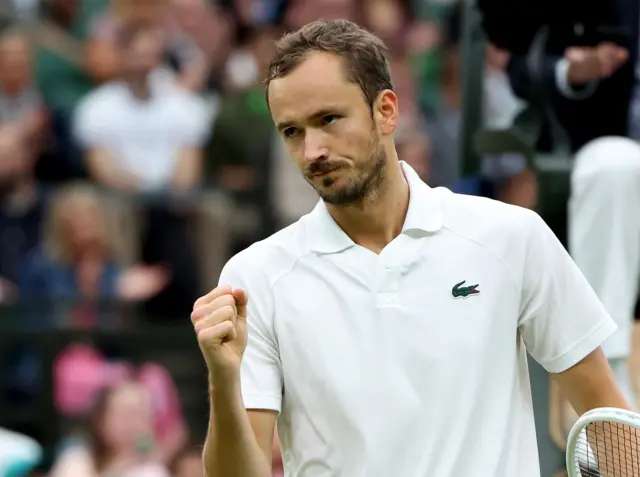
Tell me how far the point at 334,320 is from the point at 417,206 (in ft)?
1.03

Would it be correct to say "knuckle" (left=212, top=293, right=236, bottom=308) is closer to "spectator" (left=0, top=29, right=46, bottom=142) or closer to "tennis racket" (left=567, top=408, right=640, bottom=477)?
"tennis racket" (left=567, top=408, right=640, bottom=477)

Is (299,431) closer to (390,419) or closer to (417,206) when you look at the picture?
(390,419)

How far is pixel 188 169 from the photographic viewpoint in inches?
328

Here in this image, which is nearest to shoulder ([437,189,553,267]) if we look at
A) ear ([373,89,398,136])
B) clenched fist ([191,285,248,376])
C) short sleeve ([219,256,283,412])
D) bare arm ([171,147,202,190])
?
ear ([373,89,398,136])

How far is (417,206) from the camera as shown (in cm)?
303

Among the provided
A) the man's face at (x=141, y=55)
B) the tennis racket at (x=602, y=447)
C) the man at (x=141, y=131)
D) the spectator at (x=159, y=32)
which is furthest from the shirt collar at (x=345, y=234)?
the spectator at (x=159, y=32)

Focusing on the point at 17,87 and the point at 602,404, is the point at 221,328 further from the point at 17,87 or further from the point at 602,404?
the point at 17,87

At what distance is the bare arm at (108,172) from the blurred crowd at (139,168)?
13 millimetres

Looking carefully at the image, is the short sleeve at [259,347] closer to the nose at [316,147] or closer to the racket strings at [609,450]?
the nose at [316,147]

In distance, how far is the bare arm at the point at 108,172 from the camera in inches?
325

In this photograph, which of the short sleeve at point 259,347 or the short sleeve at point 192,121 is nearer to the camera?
the short sleeve at point 259,347

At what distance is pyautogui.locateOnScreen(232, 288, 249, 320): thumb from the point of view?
2693mm

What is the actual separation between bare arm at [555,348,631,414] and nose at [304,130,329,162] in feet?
2.30

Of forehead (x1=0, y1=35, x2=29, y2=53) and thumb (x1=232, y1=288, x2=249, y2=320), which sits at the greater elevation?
forehead (x1=0, y1=35, x2=29, y2=53)
